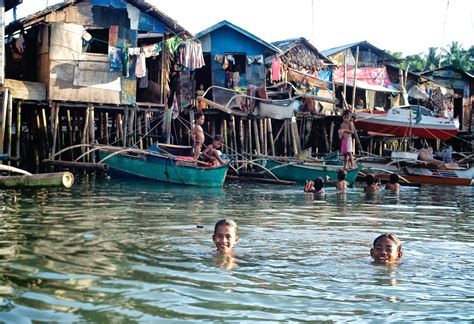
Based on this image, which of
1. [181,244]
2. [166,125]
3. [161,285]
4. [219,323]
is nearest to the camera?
[219,323]

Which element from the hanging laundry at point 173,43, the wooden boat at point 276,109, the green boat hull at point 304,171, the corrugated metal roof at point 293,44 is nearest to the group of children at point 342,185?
the green boat hull at point 304,171

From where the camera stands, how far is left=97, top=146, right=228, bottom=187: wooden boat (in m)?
19.2

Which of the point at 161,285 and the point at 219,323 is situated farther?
the point at 161,285

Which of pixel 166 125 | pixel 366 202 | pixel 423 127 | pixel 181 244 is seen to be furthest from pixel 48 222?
pixel 423 127

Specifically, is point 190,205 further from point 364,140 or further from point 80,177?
point 364,140

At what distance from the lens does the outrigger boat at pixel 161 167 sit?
19203 millimetres

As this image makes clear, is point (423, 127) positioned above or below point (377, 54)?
below

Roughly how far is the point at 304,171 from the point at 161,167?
4854 mm

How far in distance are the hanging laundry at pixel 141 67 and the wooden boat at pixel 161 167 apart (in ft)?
9.21

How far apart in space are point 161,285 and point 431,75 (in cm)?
3217

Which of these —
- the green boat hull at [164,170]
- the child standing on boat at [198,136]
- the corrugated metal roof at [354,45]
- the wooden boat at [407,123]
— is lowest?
the green boat hull at [164,170]

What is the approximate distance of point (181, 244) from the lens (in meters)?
8.76

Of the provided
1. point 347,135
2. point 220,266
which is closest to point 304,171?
point 347,135

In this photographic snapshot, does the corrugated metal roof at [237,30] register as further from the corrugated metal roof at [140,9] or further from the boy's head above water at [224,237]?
the boy's head above water at [224,237]
